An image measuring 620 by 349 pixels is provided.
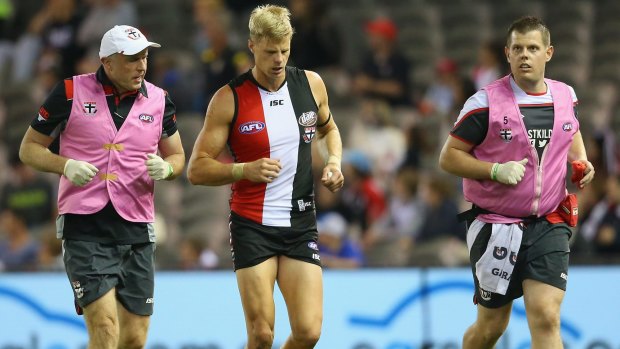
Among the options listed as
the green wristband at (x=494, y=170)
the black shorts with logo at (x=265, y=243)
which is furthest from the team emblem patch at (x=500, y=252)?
the black shorts with logo at (x=265, y=243)

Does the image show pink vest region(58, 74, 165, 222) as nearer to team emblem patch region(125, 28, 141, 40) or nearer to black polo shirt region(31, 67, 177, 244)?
black polo shirt region(31, 67, 177, 244)

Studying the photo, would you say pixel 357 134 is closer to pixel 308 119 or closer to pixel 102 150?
pixel 308 119

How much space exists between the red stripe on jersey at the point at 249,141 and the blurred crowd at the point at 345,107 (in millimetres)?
3867

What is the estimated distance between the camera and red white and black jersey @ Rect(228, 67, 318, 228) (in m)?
9.88

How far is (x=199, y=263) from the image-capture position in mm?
14961

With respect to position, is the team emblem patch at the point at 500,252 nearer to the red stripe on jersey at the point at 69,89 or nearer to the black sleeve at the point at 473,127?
the black sleeve at the point at 473,127

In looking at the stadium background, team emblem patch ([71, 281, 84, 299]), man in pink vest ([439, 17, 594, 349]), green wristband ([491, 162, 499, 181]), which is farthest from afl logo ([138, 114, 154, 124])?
the stadium background

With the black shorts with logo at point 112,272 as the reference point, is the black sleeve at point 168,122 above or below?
above

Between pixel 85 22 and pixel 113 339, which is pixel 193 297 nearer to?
pixel 113 339

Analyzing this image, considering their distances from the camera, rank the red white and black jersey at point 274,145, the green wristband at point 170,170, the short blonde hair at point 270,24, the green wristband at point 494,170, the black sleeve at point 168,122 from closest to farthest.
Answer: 1. the short blonde hair at point 270,24
2. the green wristband at point 494,170
3. the green wristband at point 170,170
4. the red white and black jersey at point 274,145
5. the black sleeve at point 168,122

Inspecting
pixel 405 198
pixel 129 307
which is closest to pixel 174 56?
pixel 405 198

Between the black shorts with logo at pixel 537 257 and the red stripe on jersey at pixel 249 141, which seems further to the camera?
the red stripe on jersey at pixel 249 141

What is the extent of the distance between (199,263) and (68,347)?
76.6 inches

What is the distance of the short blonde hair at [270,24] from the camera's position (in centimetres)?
958
